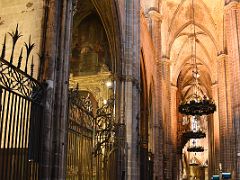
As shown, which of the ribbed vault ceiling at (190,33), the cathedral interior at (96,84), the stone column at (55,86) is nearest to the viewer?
the cathedral interior at (96,84)

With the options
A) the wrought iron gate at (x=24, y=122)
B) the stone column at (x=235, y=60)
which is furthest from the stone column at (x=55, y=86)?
the stone column at (x=235, y=60)

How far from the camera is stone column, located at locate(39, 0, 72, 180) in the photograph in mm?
5902

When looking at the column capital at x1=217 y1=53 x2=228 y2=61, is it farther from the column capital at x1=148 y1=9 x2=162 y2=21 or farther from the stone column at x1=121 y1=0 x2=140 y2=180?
the stone column at x1=121 y1=0 x2=140 y2=180

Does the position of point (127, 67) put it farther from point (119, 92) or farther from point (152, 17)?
point (152, 17)

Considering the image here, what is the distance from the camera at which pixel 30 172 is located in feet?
18.3

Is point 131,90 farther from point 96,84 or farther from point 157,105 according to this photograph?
point 157,105

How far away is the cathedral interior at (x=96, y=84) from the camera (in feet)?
18.8

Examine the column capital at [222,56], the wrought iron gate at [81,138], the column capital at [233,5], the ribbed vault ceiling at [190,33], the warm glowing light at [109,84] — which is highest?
the ribbed vault ceiling at [190,33]

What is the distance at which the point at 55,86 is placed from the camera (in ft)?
20.6

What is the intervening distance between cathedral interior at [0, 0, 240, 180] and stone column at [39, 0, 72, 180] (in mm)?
16

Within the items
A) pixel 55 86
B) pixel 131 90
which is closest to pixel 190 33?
pixel 131 90

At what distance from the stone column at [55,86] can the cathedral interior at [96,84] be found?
2 cm

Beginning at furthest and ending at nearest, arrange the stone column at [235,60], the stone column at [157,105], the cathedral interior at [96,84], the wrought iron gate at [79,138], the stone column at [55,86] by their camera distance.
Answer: the stone column at [157,105]
the stone column at [235,60]
the wrought iron gate at [79,138]
the stone column at [55,86]
the cathedral interior at [96,84]

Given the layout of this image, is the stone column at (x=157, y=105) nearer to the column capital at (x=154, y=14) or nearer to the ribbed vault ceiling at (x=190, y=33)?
the column capital at (x=154, y=14)
